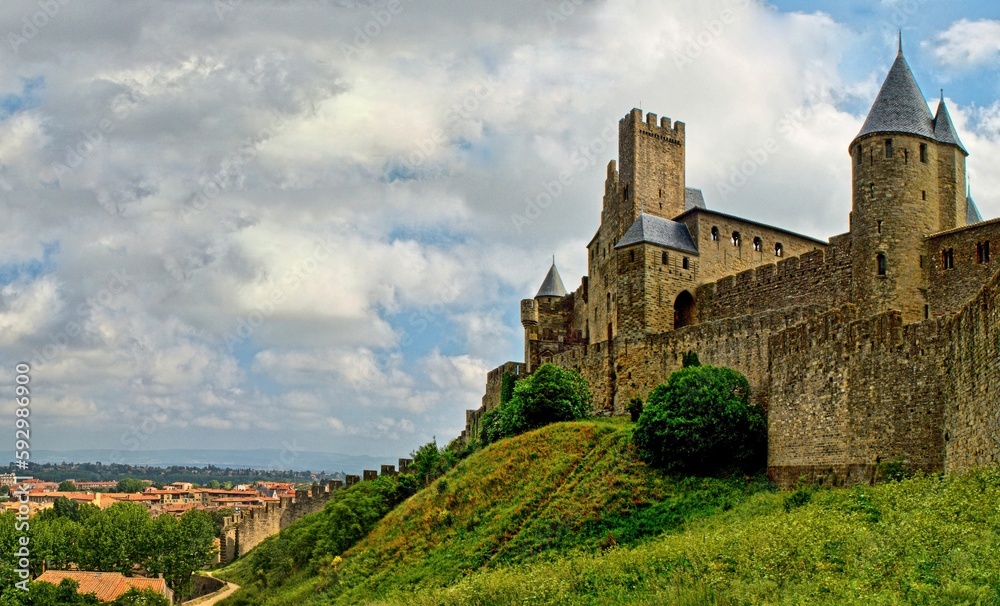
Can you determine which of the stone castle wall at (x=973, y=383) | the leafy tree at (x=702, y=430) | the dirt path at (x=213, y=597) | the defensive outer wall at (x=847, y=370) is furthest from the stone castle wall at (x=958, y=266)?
the dirt path at (x=213, y=597)

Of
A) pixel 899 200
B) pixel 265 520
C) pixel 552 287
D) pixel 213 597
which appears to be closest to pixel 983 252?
pixel 899 200

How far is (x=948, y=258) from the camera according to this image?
116ft

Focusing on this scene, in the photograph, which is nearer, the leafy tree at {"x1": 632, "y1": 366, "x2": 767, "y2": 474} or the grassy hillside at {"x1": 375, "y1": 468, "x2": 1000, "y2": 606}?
the grassy hillside at {"x1": 375, "y1": 468, "x2": 1000, "y2": 606}

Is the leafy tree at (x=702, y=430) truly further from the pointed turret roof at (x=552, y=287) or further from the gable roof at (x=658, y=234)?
the pointed turret roof at (x=552, y=287)

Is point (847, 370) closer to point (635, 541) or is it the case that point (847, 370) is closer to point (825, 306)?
point (635, 541)

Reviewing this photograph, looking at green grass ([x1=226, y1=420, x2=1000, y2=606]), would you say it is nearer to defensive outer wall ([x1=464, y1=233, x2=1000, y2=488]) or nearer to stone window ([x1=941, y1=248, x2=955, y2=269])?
defensive outer wall ([x1=464, y1=233, x2=1000, y2=488])

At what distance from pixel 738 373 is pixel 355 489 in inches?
994

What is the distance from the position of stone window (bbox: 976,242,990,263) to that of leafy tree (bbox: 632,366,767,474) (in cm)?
939

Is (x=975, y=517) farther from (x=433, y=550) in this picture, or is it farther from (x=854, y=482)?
(x=433, y=550)

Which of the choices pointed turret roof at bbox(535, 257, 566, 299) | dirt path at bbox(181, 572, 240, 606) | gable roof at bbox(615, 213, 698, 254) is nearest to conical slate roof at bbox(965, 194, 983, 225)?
gable roof at bbox(615, 213, 698, 254)

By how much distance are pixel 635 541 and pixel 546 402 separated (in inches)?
Answer: 651

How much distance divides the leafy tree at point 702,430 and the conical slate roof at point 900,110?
1186 centimetres

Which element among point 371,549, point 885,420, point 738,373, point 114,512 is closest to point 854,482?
point 885,420

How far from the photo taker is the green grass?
49.6 ft
